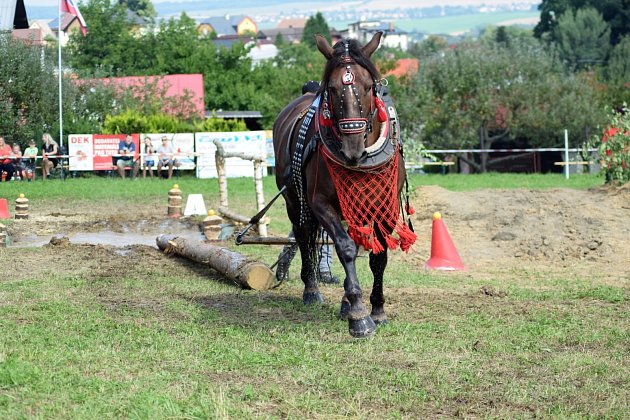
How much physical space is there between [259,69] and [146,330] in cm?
4917

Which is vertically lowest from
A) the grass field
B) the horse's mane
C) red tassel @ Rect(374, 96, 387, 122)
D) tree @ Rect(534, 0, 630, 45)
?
the grass field

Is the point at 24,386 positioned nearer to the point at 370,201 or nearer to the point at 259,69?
the point at 370,201

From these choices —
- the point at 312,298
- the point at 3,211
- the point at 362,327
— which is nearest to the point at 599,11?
the point at 3,211

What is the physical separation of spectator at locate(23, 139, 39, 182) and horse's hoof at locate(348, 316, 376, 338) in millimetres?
23109

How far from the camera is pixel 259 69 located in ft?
184

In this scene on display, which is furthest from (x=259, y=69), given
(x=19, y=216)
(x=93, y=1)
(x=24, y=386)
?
(x=24, y=386)

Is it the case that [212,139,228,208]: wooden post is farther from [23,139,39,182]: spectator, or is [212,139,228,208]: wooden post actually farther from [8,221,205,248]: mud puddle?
[23,139,39,182]: spectator

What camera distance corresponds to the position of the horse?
24.5 ft

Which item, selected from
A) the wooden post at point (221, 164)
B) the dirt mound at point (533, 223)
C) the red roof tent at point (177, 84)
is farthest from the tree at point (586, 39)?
the wooden post at point (221, 164)

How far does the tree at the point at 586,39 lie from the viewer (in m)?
81.8

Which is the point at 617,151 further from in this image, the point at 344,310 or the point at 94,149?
the point at 94,149

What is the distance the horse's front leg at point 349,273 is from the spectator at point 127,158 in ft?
76.1

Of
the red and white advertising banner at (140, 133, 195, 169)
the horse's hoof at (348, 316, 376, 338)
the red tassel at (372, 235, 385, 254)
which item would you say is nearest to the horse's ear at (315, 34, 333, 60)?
the red tassel at (372, 235, 385, 254)

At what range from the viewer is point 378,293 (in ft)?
26.9
